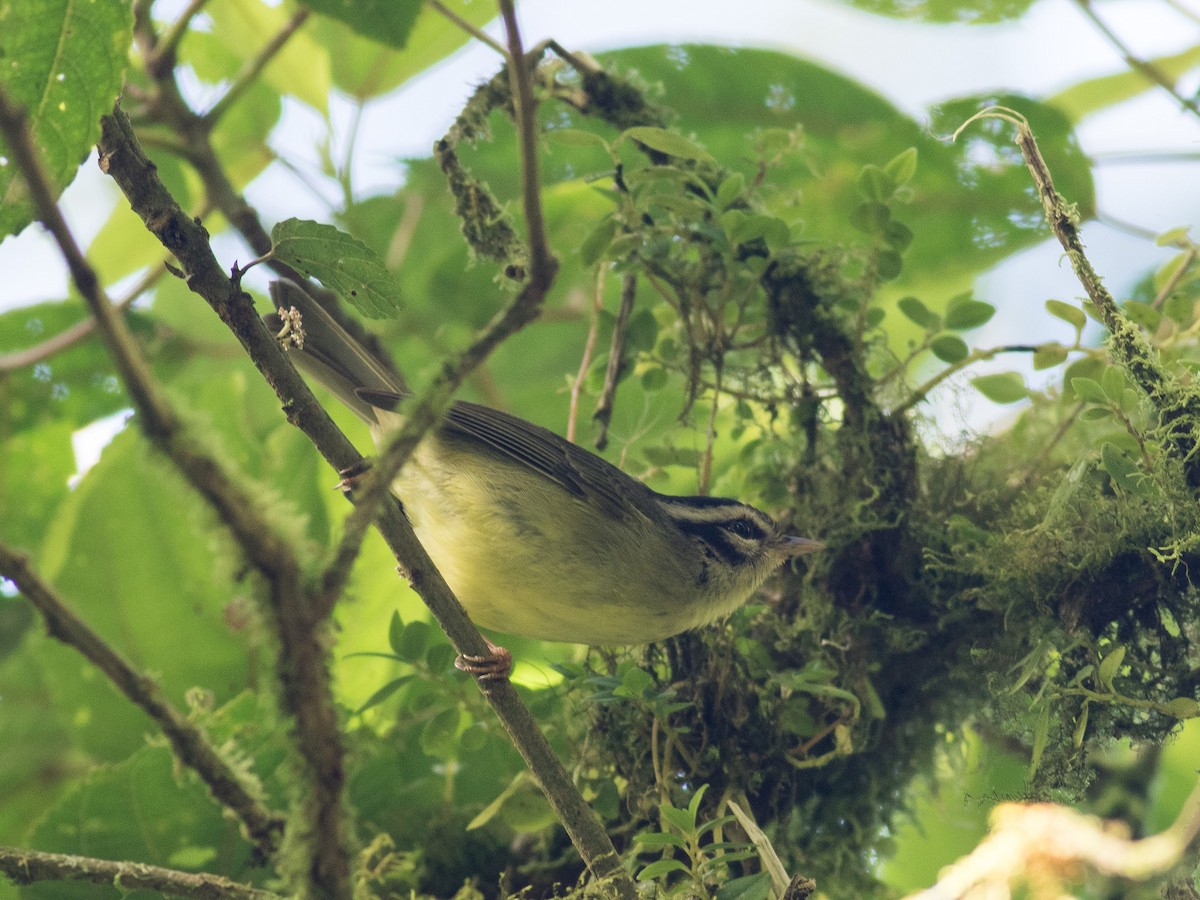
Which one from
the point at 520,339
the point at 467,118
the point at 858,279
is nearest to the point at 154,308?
the point at 520,339

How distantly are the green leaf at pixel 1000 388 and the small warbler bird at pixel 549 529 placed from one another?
0.65 metres

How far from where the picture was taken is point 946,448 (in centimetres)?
340

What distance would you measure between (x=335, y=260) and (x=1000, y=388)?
192 cm

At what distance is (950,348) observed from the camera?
328cm

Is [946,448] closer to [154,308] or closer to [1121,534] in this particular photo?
[1121,534]

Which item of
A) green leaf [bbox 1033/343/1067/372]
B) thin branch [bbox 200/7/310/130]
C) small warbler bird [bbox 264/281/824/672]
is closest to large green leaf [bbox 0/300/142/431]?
thin branch [bbox 200/7/310/130]

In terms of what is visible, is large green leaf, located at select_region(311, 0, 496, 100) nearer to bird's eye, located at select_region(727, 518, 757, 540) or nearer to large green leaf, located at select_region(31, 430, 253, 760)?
large green leaf, located at select_region(31, 430, 253, 760)

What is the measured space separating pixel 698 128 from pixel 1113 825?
2978 millimetres

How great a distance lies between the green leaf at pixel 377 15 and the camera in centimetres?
347

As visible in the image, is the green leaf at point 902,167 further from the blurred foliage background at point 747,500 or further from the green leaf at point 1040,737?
the green leaf at point 1040,737

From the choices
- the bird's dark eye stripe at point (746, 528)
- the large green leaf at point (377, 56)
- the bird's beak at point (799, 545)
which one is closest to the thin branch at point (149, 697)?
the bird's beak at point (799, 545)

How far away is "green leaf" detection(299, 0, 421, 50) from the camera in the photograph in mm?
3469

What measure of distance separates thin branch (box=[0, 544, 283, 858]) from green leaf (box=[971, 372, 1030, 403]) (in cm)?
230

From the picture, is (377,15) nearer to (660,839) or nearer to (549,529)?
(549,529)
